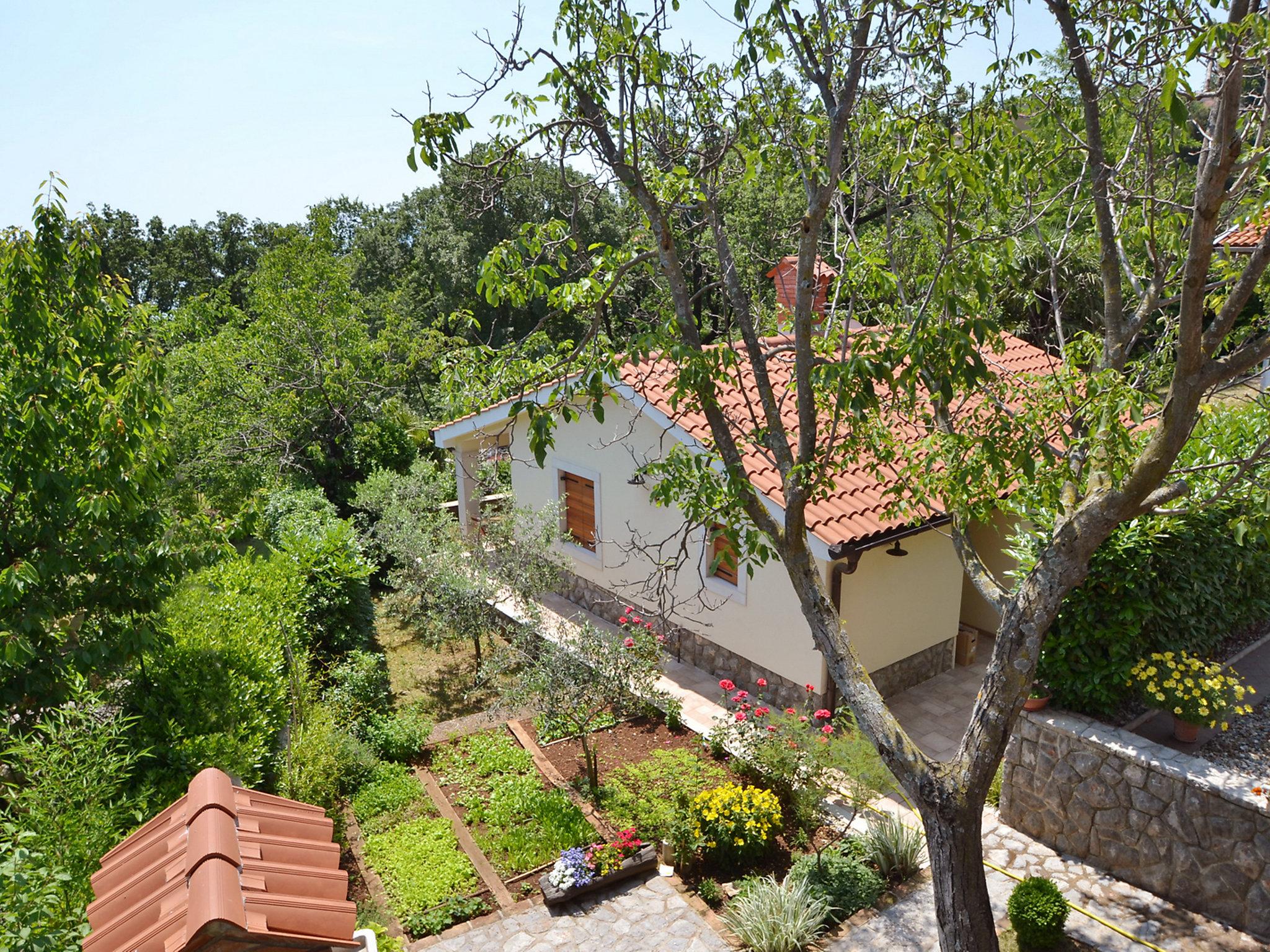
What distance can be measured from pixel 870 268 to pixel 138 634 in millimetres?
6370

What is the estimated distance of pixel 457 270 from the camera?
98.0ft

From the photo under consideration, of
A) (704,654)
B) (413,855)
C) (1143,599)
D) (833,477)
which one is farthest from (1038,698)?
(413,855)

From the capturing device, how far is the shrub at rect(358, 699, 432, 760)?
32.7 feet

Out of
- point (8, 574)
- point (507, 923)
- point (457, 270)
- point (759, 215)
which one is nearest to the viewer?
point (8, 574)

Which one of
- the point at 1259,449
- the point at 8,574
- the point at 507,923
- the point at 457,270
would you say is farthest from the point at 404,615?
the point at 457,270

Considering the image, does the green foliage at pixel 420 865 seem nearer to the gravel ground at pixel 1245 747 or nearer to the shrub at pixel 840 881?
the shrub at pixel 840 881

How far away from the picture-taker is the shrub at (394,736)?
9961 mm

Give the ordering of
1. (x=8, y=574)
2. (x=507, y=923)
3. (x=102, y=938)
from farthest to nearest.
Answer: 1. (x=507, y=923)
2. (x=8, y=574)
3. (x=102, y=938)

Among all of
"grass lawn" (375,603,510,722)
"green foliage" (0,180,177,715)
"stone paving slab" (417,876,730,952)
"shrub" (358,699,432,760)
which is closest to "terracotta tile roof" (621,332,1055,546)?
"stone paving slab" (417,876,730,952)

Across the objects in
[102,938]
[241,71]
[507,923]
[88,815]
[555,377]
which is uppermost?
[241,71]

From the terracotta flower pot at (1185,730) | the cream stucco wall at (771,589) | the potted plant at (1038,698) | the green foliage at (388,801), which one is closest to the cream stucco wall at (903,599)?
the cream stucco wall at (771,589)

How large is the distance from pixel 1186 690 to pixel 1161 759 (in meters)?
0.78

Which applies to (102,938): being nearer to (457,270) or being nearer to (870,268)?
(870,268)

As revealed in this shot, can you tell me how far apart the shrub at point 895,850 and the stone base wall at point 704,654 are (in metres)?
2.34
